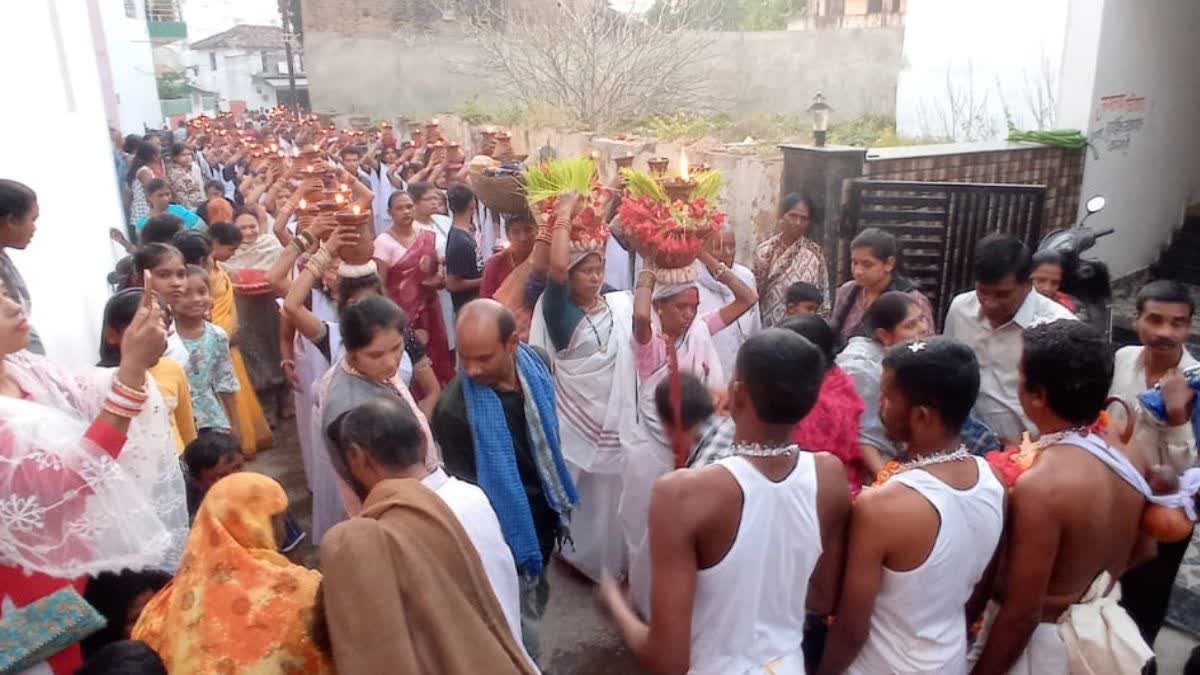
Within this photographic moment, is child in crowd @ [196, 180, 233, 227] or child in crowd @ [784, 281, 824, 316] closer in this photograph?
child in crowd @ [784, 281, 824, 316]

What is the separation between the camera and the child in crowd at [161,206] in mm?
7742

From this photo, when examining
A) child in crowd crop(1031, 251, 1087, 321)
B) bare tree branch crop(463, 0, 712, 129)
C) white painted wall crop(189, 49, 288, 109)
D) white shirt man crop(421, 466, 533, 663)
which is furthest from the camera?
white painted wall crop(189, 49, 288, 109)

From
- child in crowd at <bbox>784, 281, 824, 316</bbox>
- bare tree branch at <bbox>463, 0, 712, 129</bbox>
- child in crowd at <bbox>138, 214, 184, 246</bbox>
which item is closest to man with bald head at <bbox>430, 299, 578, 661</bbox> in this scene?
child in crowd at <bbox>784, 281, 824, 316</bbox>

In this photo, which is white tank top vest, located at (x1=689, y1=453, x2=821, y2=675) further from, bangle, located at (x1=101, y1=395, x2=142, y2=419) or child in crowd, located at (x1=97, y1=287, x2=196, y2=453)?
child in crowd, located at (x1=97, y1=287, x2=196, y2=453)

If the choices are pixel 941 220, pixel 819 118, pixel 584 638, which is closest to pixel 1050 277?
pixel 941 220

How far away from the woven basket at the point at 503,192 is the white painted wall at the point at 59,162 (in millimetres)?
2614

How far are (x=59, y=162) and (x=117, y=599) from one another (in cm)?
431

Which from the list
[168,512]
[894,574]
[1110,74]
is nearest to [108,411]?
[168,512]

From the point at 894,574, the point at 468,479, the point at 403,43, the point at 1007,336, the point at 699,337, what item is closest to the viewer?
the point at 894,574

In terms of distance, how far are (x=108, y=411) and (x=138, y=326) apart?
255mm

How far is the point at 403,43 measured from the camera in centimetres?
2522

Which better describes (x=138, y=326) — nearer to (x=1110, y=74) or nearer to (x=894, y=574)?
(x=894, y=574)

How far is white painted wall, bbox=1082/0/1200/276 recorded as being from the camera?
27.9ft

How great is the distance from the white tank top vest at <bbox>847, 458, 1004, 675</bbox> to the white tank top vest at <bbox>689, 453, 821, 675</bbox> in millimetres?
249
